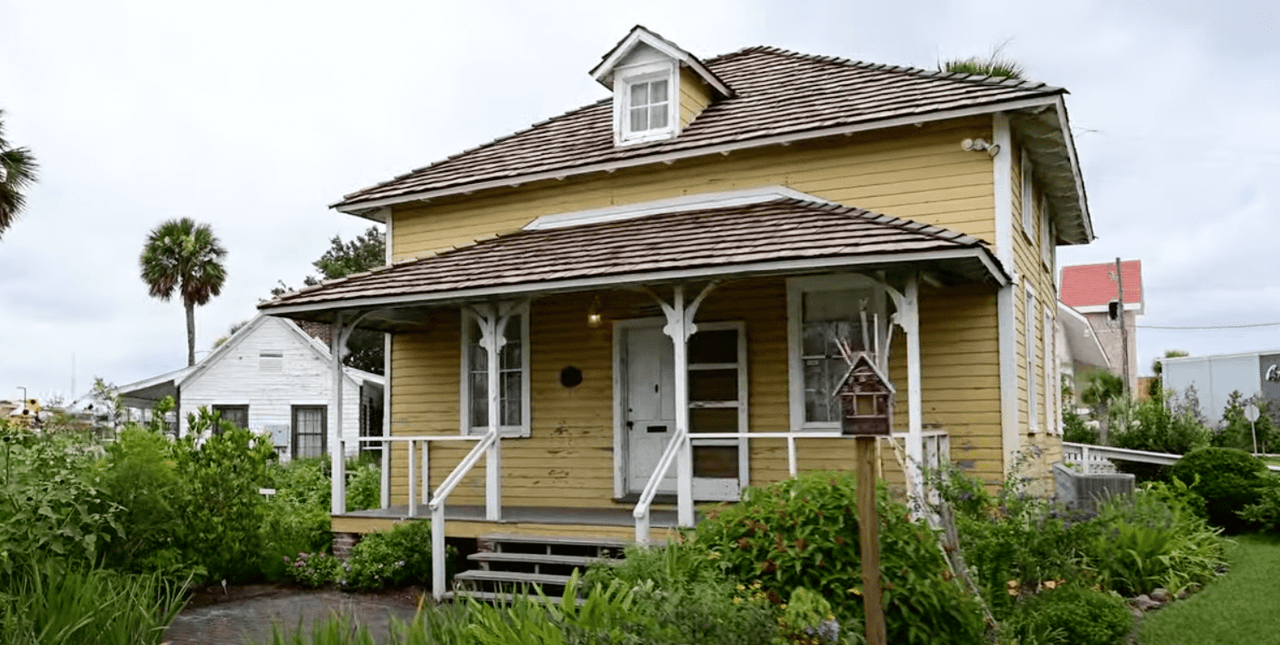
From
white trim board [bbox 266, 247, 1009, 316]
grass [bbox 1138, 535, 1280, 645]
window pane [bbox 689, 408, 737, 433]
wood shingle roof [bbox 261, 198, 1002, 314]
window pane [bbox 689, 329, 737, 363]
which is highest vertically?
wood shingle roof [bbox 261, 198, 1002, 314]

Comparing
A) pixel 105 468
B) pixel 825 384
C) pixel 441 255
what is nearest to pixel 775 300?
pixel 825 384

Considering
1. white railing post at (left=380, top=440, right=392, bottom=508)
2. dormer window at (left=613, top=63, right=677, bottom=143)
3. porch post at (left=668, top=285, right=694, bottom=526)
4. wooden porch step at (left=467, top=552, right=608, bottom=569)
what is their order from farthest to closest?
white railing post at (left=380, top=440, right=392, bottom=508) → dormer window at (left=613, top=63, right=677, bottom=143) → porch post at (left=668, top=285, right=694, bottom=526) → wooden porch step at (left=467, top=552, right=608, bottom=569)

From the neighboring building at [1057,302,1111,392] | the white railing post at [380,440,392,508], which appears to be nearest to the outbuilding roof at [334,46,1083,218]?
the white railing post at [380,440,392,508]

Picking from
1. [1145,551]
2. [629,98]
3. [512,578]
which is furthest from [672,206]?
[1145,551]

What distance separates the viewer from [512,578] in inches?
406

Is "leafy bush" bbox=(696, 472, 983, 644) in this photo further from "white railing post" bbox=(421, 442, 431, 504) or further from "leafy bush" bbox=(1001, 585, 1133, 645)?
"white railing post" bbox=(421, 442, 431, 504)

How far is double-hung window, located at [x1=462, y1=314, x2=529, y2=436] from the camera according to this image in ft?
45.3

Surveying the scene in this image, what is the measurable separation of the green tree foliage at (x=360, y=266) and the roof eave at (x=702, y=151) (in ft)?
64.3

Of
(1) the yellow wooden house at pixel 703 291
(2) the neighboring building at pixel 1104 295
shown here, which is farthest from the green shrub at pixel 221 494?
(2) the neighboring building at pixel 1104 295

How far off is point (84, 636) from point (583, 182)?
852 centimetres

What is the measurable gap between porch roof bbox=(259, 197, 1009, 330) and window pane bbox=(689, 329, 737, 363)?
1.41 meters

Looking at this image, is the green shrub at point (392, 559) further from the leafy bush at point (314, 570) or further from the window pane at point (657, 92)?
the window pane at point (657, 92)

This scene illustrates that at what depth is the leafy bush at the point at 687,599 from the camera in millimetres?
5535

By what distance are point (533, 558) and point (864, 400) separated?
5.40m
